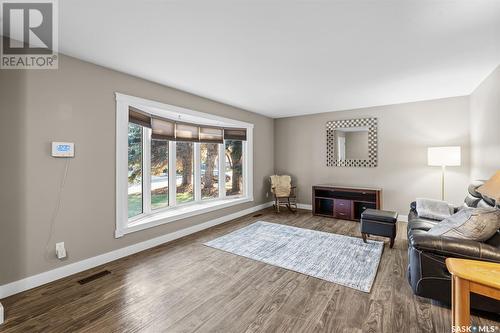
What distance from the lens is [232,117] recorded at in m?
4.77

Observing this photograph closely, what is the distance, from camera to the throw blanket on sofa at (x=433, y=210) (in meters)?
2.94

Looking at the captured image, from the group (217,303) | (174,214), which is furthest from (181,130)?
(217,303)

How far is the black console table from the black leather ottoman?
1.34 metres

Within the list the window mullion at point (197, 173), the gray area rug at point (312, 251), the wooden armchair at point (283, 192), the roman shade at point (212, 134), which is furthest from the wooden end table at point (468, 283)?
the wooden armchair at point (283, 192)

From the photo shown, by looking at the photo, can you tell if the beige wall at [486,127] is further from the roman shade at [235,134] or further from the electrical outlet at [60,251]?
the electrical outlet at [60,251]

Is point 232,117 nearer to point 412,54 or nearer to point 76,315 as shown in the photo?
point 412,54

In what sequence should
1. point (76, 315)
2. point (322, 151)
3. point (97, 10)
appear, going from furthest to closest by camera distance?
point (322, 151) < point (76, 315) < point (97, 10)

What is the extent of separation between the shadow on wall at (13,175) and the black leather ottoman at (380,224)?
405 cm

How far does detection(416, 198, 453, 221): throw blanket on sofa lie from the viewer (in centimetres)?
294

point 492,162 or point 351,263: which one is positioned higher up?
point 492,162

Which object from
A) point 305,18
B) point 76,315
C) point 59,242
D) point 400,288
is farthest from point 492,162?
point 59,242

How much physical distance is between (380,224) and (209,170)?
326 centimetres

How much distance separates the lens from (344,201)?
473 centimetres

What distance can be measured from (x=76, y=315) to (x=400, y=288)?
2919 millimetres
